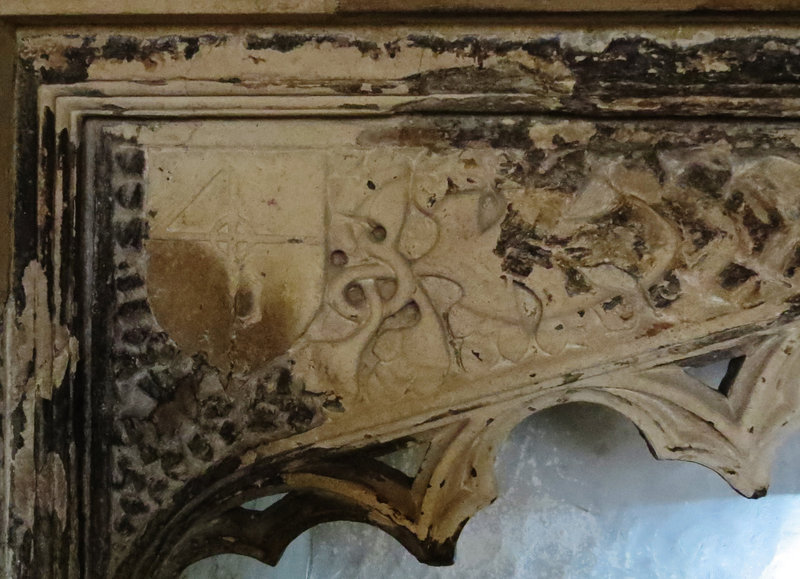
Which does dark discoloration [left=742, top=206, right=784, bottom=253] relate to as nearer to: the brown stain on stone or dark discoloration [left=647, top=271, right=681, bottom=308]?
dark discoloration [left=647, top=271, right=681, bottom=308]

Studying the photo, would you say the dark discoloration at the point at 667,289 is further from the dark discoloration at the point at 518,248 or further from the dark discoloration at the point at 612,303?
the dark discoloration at the point at 518,248

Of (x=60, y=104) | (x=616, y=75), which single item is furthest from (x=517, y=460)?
(x=60, y=104)

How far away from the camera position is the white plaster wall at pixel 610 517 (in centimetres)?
164

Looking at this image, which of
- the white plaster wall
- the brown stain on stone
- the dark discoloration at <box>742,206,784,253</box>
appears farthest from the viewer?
the white plaster wall

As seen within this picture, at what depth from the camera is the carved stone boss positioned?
1021mm

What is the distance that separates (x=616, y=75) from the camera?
1.01m

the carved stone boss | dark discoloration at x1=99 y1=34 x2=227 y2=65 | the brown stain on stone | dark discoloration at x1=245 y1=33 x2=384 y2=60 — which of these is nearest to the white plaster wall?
the carved stone boss

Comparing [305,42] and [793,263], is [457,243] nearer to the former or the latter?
[305,42]

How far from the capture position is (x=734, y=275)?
103 centimetres

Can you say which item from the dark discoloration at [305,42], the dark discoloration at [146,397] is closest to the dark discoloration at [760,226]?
the dark discoloration at [305,42]

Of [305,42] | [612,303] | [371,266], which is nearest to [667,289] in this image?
[612,303]

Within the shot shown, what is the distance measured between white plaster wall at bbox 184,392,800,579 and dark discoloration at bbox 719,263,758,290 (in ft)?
2.27

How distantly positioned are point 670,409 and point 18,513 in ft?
3.52

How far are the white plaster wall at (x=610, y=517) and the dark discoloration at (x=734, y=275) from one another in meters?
0.69
